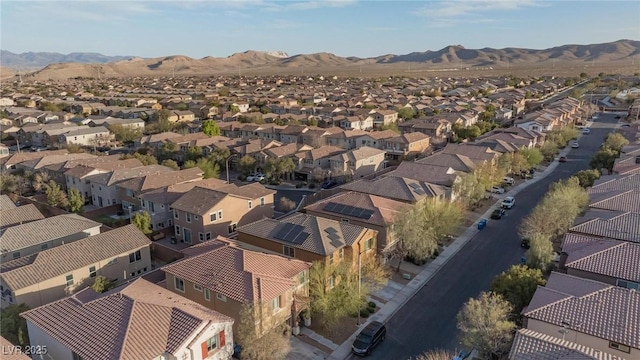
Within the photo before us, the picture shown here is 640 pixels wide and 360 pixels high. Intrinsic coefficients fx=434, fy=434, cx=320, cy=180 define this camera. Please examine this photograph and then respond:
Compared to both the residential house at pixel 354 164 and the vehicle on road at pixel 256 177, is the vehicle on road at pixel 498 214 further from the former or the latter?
the vehicle on road at pixel 256 177

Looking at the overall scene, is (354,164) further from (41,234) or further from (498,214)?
(41,234)

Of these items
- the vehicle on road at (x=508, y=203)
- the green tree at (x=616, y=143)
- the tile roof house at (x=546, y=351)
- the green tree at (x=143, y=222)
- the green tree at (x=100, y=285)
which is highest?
the green tree at (x=616, y=143)

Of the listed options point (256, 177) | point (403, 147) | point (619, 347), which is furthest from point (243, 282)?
point (403, 147)

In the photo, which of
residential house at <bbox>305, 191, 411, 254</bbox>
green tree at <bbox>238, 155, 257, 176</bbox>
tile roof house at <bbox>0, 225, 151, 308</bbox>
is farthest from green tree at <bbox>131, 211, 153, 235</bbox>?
green tree at <bbox>238, 155, 257, 176</bbox>

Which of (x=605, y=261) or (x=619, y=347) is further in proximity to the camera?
(x=605, y=261)

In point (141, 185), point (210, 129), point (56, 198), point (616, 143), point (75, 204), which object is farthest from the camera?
point (210, 129)

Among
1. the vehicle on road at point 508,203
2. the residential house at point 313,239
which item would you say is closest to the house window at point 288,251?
Result: the residential house at point 313,239
